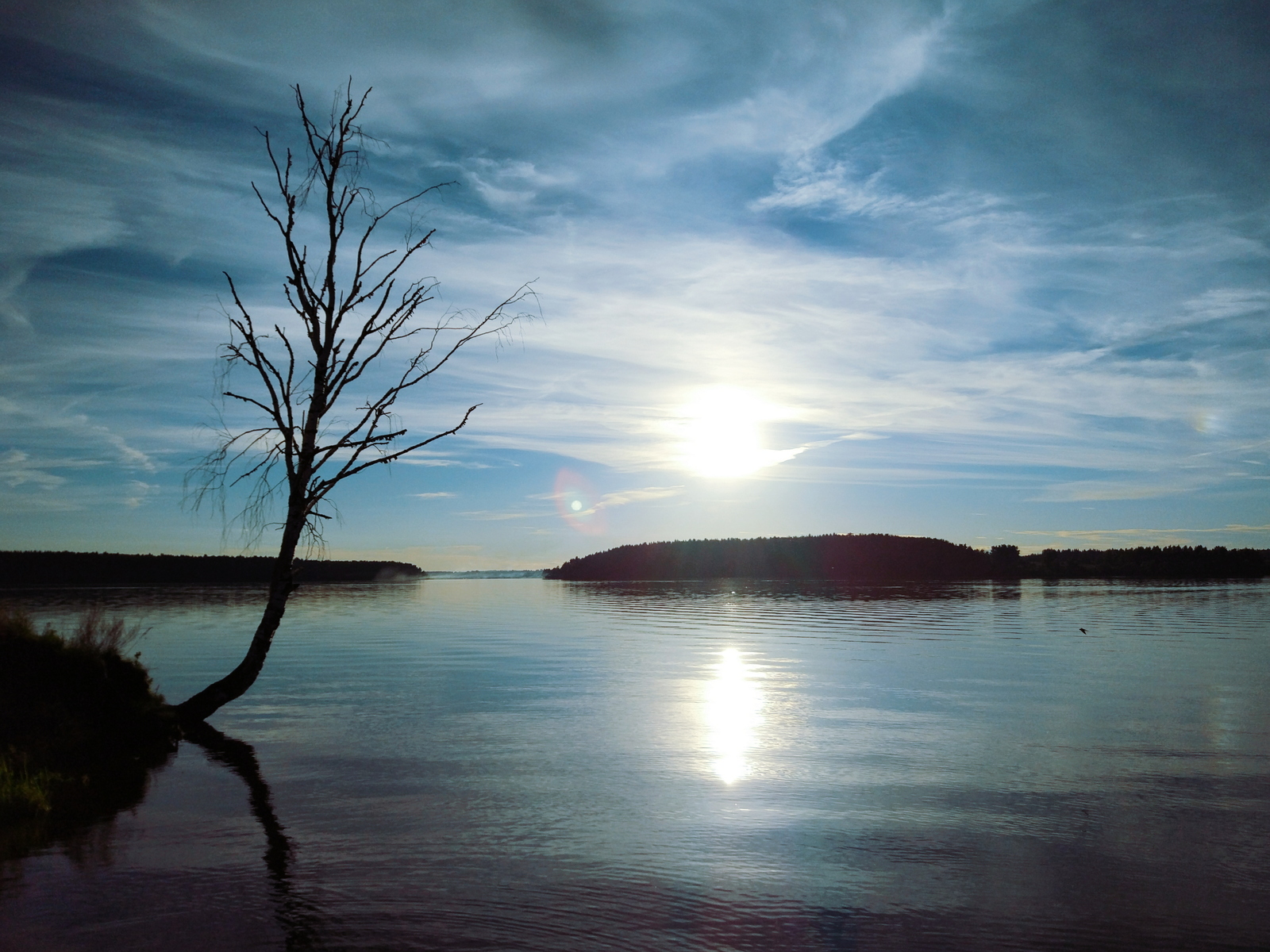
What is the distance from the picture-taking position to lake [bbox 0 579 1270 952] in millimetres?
7883

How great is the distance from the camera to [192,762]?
15.0 metres

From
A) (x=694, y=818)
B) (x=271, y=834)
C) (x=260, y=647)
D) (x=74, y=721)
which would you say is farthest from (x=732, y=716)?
(x=74, y=721)

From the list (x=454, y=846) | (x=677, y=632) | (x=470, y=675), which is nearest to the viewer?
(x=454, y=846)

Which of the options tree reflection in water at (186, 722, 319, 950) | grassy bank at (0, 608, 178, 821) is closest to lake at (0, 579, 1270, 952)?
tree reflection in water at (186, 722, 319, 950)

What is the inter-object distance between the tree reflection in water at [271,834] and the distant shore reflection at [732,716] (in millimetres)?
6730

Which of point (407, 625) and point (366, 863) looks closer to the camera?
point (366, 863)

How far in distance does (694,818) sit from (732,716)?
8301 millimetres

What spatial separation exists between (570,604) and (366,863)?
229ft

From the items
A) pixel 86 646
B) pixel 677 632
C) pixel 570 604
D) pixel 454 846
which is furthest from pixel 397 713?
pixel 570 604

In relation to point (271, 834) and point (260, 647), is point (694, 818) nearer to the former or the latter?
point (271, 834)

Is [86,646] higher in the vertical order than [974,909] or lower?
higher

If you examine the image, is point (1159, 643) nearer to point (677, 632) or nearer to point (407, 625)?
point (677, 632)

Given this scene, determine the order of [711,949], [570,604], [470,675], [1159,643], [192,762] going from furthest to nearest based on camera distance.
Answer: [570,604] → [1159,643] → [470,675] → [192,762] → [711,949]

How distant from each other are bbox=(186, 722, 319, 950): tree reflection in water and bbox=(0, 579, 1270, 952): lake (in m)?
0.06
